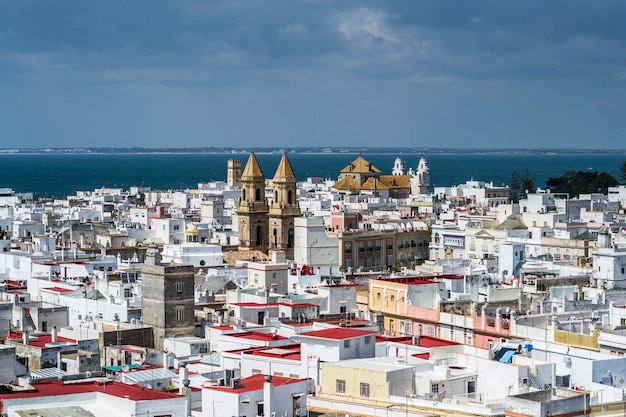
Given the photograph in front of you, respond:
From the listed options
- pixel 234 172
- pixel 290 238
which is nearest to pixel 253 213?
pixel 290 238

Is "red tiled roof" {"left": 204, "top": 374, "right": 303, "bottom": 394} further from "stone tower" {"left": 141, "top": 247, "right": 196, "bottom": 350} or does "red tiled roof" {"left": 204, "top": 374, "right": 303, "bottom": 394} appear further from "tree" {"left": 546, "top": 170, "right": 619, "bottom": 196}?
"tree" {"left": 546, "top": 170, "right": 619, "bottom": 196}

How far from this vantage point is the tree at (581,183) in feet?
398

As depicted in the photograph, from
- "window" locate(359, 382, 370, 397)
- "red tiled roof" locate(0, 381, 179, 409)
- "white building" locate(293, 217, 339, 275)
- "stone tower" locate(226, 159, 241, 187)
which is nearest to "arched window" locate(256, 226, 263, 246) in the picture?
A: "white building" locate(293, 217, 339, 275)

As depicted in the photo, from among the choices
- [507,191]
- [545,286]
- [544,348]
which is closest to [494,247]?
[545,286]

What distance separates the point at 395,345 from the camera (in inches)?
1398

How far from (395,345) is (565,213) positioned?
52233mm

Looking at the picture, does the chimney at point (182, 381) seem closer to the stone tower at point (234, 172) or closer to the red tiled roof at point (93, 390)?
the red tiled roof at point (93, 390)

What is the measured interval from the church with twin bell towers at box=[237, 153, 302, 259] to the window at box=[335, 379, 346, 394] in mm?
46684

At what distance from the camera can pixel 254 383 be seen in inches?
1166

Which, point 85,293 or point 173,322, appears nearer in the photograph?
point 173,322

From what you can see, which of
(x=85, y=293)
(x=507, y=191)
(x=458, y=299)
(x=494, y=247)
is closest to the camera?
(x=458, y=299)

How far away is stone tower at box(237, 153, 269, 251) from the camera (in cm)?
7862

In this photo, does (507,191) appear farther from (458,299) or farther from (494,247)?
(458,299)

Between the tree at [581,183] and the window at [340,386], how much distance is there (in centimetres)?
9308
